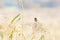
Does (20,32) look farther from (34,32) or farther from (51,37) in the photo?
(51,37)

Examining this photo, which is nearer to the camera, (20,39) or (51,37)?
(20,39)

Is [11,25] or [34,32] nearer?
[11,25]

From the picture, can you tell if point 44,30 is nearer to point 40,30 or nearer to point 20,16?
point 40,30

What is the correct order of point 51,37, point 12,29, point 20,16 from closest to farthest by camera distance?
point 12,29
point 20,16
point 51,37

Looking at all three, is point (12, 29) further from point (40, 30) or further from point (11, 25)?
point (40, 30)

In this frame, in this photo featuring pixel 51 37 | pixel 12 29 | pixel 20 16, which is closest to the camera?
pixel 12 29

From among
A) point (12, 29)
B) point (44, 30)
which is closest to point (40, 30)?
point (44, 30)

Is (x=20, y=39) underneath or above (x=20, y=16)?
underneath

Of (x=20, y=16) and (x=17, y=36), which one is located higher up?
(x=20, y=16)

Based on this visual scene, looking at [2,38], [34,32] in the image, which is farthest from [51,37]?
[2,38]
